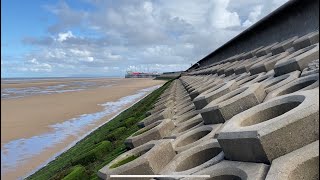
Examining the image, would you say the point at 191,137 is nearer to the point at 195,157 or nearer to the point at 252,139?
the point at 195,157

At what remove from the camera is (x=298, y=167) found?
4027mm

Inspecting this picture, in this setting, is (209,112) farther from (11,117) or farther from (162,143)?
(11,117)

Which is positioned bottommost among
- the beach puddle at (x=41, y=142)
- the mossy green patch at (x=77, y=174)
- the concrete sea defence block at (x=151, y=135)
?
the beach puddle at (x=41, y=142)

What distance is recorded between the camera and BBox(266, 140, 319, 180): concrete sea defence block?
395 centimetres

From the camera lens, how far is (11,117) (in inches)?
1383

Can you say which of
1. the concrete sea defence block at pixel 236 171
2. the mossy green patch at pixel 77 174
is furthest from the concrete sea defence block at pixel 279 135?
the mossy green patch at pixel 77 174

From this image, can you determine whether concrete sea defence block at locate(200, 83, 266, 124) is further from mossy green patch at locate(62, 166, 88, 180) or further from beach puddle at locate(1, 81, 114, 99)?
beach puddle at locate(1, 81, 114, 99)

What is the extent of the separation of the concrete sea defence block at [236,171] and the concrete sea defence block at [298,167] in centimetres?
22

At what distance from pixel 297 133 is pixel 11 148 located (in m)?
20.0

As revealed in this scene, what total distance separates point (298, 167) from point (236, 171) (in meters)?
0.94

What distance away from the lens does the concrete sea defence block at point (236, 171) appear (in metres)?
4.36

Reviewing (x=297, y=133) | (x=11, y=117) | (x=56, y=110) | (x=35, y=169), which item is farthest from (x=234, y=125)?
(x=56, y=110)

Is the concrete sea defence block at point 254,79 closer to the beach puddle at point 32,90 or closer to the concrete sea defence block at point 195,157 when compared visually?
the concrete sea defence block at point 195,157

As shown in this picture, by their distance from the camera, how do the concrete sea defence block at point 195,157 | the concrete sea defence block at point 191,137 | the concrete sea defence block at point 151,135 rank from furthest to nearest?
the concrete sea defence block at point 151,135, the concrete sea defence block at point 191,137, the concrete sea defence block at point 195,157
